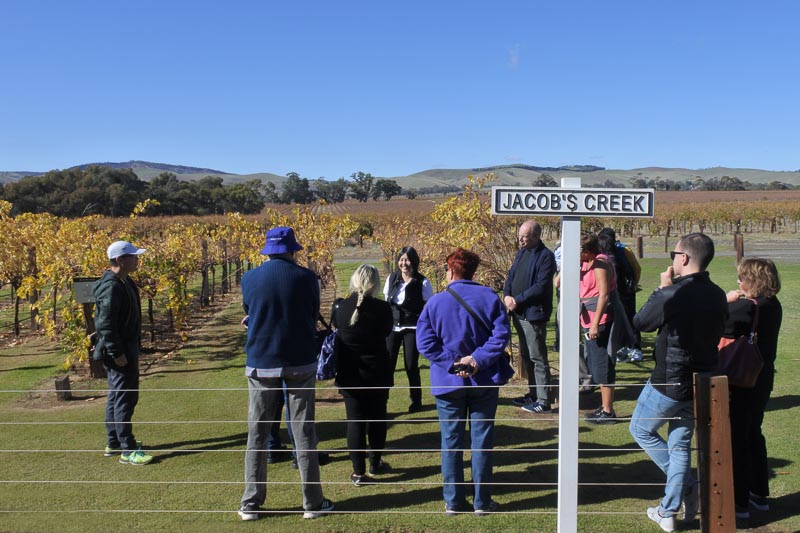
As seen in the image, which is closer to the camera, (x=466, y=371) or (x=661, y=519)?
(x=661, y=519)

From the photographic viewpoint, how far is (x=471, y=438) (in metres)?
4.43

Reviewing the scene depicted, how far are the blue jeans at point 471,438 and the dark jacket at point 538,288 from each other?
90.9 inches

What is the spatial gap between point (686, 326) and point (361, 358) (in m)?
2.35

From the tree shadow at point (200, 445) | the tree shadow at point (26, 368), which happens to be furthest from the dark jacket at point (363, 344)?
the tree shadow at point (26, 368)

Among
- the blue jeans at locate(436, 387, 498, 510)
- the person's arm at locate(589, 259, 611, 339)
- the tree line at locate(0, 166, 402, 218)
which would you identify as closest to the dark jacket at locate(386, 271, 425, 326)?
the person's arm at locate(589, 259, 611, 339)

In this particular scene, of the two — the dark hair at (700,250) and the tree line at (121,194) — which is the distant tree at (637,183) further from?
the tree line at (121,194)

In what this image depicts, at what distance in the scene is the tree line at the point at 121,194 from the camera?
70062 millimetres

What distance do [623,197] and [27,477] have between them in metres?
5.19

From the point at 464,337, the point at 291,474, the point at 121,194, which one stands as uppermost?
the point at 121,194

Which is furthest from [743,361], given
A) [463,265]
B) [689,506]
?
[463,265]

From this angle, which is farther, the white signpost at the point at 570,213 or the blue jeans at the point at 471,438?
the blue jeans at the point at 471,438

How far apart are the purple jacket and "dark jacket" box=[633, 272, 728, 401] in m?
0.96

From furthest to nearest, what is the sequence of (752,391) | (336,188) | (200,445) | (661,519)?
1. (336,188)
2. (200,445)
3. (752,391)
4. (661,519)

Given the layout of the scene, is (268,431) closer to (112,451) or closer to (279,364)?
(279,364)
